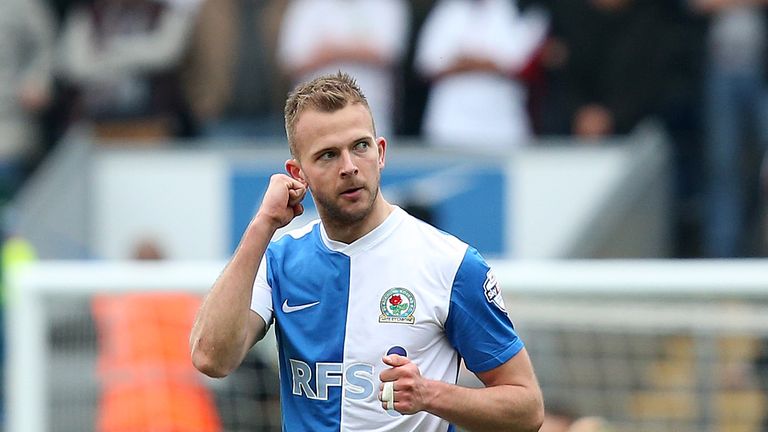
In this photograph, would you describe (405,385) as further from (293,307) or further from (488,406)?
(293,307)

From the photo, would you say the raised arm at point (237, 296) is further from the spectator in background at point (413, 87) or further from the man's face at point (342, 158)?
the spectator in background at point (413, 87)

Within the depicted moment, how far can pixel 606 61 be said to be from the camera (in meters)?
10.1

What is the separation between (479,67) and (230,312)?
6142 mm

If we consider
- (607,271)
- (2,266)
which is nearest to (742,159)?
(607,271)

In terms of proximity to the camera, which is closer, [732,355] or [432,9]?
[732,355]

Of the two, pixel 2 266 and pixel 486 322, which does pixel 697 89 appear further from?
pixel 486 322

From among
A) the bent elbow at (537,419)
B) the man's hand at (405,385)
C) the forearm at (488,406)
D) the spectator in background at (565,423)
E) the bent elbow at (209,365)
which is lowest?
the spectator in background at (565,423)

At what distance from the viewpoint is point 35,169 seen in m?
11.6

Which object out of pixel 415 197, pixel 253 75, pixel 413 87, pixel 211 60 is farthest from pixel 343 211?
pixel 211 60

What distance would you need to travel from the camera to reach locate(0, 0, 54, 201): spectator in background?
37.5ft

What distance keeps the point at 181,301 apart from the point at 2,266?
2892mm

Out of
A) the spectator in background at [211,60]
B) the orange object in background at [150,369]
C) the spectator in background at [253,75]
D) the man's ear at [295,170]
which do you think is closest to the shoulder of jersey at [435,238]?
the man's ear at [295,170]

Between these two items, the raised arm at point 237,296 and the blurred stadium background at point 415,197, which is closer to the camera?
the raised arm at point 237,296

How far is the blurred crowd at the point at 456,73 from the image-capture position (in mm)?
9805
